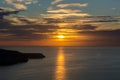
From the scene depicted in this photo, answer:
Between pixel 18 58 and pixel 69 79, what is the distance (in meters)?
64.8

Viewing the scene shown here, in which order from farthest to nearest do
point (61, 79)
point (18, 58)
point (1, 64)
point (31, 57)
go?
point (31, 57) → point (18, 58) → point (1, 64) → point (61, 79)

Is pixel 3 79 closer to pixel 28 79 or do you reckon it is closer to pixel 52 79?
pixel 28 79

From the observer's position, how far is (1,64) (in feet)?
438

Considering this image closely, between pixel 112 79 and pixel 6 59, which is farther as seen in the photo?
pixel 6 59

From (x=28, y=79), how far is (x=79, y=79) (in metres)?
12.7

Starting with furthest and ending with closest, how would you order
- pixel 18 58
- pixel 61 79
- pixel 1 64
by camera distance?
1. pixel 18 58
2. pixel 1 64
3. pixel 61 79

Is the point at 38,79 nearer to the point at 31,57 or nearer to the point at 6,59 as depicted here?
the point at 6,59

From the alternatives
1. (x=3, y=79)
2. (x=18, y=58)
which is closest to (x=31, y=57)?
(x=18, y=58)

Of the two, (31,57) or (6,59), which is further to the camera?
(31,57)

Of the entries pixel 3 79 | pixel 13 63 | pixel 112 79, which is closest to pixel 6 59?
pixel 13 63

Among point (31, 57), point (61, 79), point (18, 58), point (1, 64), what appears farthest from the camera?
point (31, 57)

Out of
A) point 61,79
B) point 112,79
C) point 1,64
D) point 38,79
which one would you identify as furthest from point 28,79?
point 1,64

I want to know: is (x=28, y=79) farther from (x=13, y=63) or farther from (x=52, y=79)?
(x=13, y=63)

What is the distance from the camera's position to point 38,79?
3359 inches
